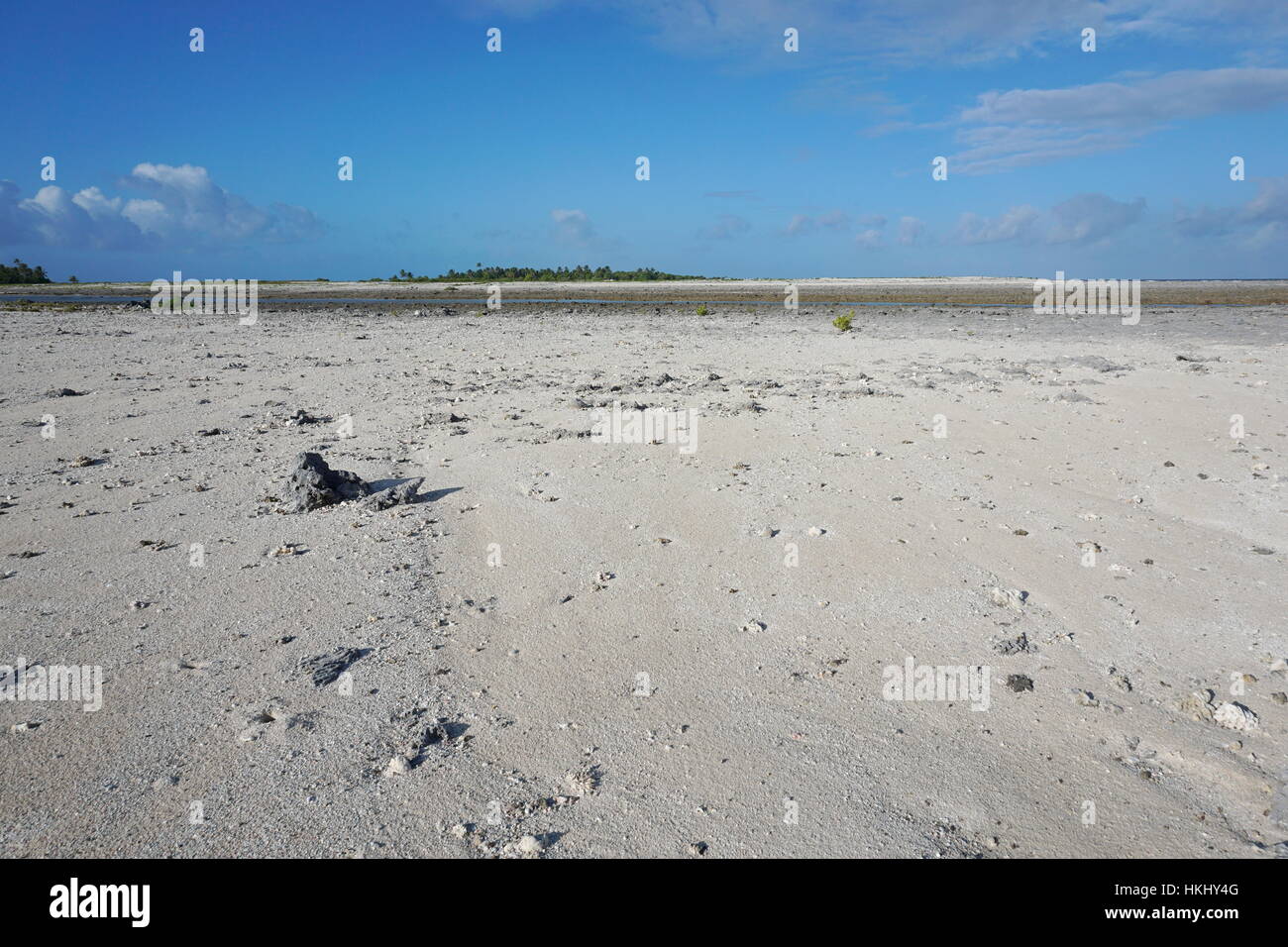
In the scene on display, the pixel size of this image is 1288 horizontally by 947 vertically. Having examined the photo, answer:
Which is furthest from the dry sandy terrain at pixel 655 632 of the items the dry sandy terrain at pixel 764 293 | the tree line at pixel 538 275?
the tree line at pixel 538 275

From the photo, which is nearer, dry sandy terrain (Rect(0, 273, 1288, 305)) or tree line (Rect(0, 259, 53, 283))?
dry sandy terrain (Rect(0, 273, 1288, 305))

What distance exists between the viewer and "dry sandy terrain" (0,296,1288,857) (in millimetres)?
2998

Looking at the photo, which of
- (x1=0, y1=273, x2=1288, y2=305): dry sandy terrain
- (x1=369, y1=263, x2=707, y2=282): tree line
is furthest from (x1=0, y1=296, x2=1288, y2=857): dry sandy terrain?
(x1=369, y1=263, x2=707, y2=282): tree line

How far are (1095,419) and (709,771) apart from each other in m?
8.45

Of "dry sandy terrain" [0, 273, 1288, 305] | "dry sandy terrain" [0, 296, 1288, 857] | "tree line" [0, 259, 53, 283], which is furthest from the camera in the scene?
"tree line" [0, 259, 53, 283]

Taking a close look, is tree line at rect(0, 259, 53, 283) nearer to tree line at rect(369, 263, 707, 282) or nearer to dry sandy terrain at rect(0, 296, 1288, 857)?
tree line at rect(369, 263, 707, 282)

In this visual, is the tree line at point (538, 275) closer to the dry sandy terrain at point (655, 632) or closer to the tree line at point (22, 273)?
the tree line at point (22, 273)

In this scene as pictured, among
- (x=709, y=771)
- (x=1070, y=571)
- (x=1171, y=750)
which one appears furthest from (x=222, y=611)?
(x=1070, y=571)

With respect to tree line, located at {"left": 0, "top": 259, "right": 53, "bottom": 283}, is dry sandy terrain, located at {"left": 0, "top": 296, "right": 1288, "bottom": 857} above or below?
below

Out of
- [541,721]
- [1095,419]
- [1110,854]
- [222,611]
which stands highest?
[1095,419]

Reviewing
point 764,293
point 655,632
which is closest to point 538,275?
point 764,293

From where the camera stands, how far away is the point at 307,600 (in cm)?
474

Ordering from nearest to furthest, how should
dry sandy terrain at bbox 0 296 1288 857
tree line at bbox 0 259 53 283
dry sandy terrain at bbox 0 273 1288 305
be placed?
dry sandy terrain at bbox 0 296 1288 857 → dry sandy terrain at bbox 0 273 1288 305 → tree line at bbox 0 259 53 283
